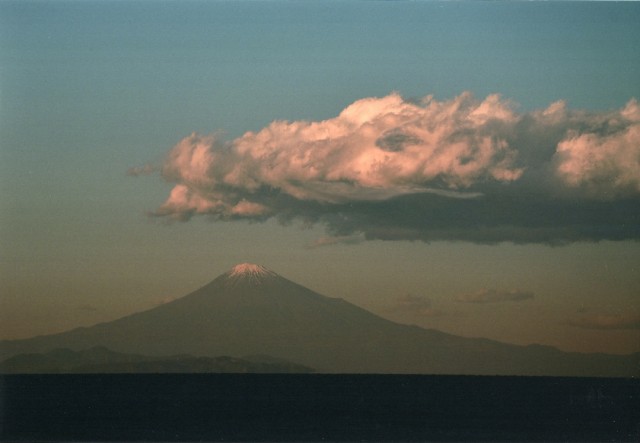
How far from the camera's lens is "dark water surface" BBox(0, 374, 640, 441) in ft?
102

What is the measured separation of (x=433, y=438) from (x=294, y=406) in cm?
1804

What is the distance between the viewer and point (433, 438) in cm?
3095

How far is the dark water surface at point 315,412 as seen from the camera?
3112 cm

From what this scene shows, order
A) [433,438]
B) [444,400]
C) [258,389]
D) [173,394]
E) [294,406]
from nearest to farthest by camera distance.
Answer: [433,438] → [294,406] → [444,400] → [173,394] → [258,389]

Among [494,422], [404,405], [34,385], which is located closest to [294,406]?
[404,405]

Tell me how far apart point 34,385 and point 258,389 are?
16.2 meters

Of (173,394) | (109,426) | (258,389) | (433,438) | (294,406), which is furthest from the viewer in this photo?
(258,389)

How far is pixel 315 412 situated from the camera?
44.5 metres

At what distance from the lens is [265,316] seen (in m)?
66.4

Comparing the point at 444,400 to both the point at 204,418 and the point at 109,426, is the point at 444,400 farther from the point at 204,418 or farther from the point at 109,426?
the point at 109,426

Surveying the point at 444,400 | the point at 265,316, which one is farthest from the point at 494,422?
the point at 265,316

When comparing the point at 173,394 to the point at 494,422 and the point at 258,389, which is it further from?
the point at 494,422

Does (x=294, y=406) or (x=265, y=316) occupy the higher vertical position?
(x=265, y=316)

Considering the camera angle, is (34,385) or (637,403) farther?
(34,385)
